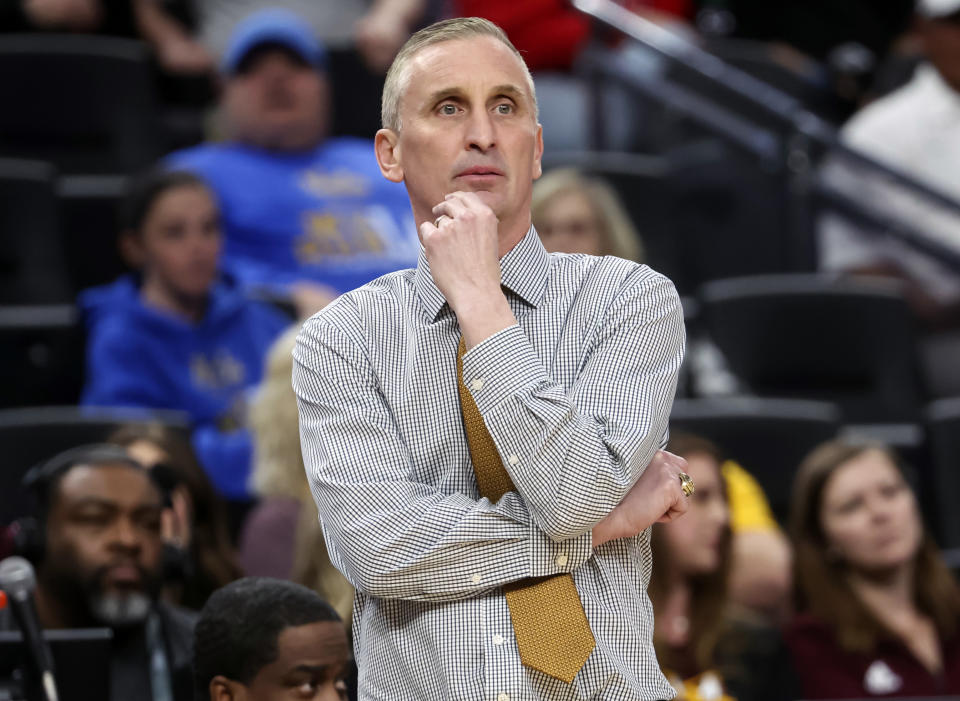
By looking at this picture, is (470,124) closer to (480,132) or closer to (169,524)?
(480,132)

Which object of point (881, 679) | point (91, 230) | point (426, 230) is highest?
point (91, 230)

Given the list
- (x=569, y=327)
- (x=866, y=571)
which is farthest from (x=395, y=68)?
(x=866, y=571)

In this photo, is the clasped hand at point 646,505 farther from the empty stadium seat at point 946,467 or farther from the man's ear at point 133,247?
the man's ear at point 133,247

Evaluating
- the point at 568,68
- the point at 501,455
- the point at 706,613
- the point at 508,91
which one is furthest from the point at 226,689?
the point at 568,68

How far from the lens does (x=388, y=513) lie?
172 cm

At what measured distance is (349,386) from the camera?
5.91 feet

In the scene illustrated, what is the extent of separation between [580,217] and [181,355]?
1.17m

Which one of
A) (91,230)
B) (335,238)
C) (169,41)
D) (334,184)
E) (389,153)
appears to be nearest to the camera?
(389,153)

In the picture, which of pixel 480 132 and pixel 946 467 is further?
pixel 946 467

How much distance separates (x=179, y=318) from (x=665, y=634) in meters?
1.71

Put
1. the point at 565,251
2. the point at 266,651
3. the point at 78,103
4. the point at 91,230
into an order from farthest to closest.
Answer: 1. the point at 78,103
2. the point at 91,230
3. the point at 565,251
4. the point at 266,651

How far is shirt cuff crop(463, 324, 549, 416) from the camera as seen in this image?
167 centimetres

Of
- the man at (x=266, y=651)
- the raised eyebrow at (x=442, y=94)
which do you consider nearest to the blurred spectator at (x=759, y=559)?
the man at (x=266, y=651)

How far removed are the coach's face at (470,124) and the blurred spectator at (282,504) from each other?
117 centimetres
